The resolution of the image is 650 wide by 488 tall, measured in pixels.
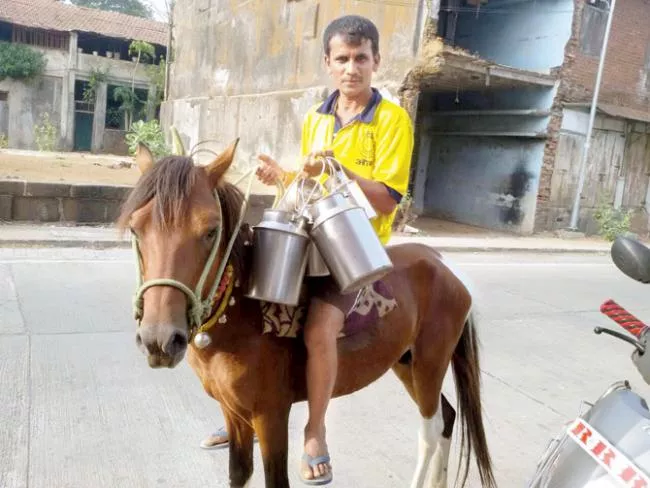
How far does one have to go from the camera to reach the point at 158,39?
2961 centimetres

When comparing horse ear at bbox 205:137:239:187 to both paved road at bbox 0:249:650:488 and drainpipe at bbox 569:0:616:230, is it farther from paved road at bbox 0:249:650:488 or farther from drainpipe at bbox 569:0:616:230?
drainpipe at bbox 569:0:616:230

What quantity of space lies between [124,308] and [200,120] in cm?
1628

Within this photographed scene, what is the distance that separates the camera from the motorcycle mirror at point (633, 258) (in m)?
1.39

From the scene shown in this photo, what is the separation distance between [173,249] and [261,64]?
53.3 feet

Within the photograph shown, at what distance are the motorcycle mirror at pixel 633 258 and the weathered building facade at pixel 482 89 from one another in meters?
10.4

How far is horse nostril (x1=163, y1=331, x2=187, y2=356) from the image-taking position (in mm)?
1541

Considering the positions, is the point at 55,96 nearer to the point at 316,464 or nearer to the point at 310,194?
the point at 310,194

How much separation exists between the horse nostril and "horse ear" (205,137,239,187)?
1.77 feet

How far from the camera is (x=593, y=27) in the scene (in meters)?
13.6

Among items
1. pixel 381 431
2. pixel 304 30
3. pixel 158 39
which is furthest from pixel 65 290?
pixel 158 39

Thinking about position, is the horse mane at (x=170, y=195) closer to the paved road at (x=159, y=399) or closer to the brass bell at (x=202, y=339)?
the brass bell at (x=202, y=339)

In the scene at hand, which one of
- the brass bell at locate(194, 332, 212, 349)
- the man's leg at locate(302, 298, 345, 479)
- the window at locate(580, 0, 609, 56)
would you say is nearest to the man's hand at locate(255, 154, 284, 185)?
the man's leg at locate(302, 298, 345, 479)

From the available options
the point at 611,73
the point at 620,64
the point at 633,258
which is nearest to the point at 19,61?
the point at 611,73

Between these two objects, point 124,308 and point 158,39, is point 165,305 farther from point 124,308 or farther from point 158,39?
point 158,39
